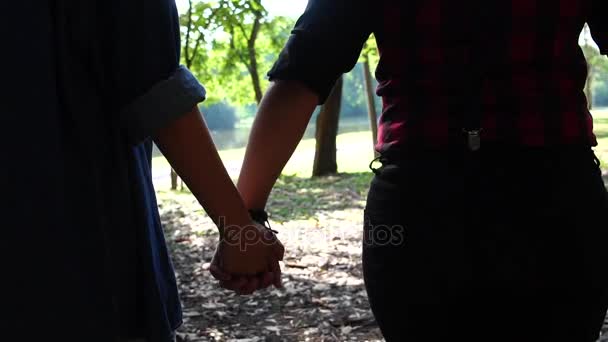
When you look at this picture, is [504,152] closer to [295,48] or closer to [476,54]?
[476,54]

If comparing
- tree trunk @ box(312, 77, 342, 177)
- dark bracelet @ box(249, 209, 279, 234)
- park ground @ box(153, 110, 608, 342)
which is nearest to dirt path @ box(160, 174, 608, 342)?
park ground @ box(153, 110, 608, 342)

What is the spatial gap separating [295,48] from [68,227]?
0.66 metres

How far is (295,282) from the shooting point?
18.5 ft

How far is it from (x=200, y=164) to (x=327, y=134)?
12.8m

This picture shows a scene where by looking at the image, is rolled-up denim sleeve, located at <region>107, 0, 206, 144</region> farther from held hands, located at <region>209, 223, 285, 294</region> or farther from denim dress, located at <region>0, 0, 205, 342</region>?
held hands, located at <region>209, 223, 285, 294</region>

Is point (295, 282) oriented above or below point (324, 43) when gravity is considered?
below

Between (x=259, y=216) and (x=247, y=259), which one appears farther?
(x=259, y=216)

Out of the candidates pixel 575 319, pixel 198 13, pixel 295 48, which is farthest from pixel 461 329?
pixel 198 13

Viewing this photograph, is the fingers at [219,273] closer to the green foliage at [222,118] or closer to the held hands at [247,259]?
the held hands at [247,259]

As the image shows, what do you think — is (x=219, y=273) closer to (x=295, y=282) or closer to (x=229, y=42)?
(x=295, y=282)

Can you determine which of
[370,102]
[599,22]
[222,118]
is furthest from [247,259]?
[222,118]

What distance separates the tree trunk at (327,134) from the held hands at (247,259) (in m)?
12.3

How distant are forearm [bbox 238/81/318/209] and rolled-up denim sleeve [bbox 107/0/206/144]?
0.33 metres

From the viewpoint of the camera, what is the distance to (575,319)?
139 cm
